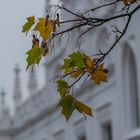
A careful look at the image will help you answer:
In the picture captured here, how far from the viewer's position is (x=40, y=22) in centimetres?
387

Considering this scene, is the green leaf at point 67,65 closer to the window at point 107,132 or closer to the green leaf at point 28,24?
the green leaf at point 28,24

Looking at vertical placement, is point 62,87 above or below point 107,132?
below

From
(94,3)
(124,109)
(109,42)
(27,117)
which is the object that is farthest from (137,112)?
(27,117)

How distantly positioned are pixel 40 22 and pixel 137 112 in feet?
42.8

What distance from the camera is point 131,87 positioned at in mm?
16906

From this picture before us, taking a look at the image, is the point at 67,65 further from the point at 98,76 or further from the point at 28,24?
the point at 28,24

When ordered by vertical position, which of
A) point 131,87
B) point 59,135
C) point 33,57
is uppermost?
point 59,135

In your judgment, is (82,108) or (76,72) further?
(76,72)

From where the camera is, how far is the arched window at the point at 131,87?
16.7 meters

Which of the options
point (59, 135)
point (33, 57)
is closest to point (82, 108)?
point (33, 57)

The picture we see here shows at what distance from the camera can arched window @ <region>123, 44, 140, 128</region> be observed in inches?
659

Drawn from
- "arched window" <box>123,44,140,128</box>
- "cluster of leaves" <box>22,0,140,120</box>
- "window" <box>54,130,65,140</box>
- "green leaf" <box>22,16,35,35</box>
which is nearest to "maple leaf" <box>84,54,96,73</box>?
"cluster of leaves" <box>22,0,140,120</box>

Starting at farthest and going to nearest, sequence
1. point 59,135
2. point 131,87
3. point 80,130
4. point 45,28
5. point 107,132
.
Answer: point 59,135 < point 80,130 < point 107,132 < point 131,87 < point 45,28

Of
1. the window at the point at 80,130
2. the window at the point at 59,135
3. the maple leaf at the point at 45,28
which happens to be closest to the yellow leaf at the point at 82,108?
the maple leaf at the point at 45,28
